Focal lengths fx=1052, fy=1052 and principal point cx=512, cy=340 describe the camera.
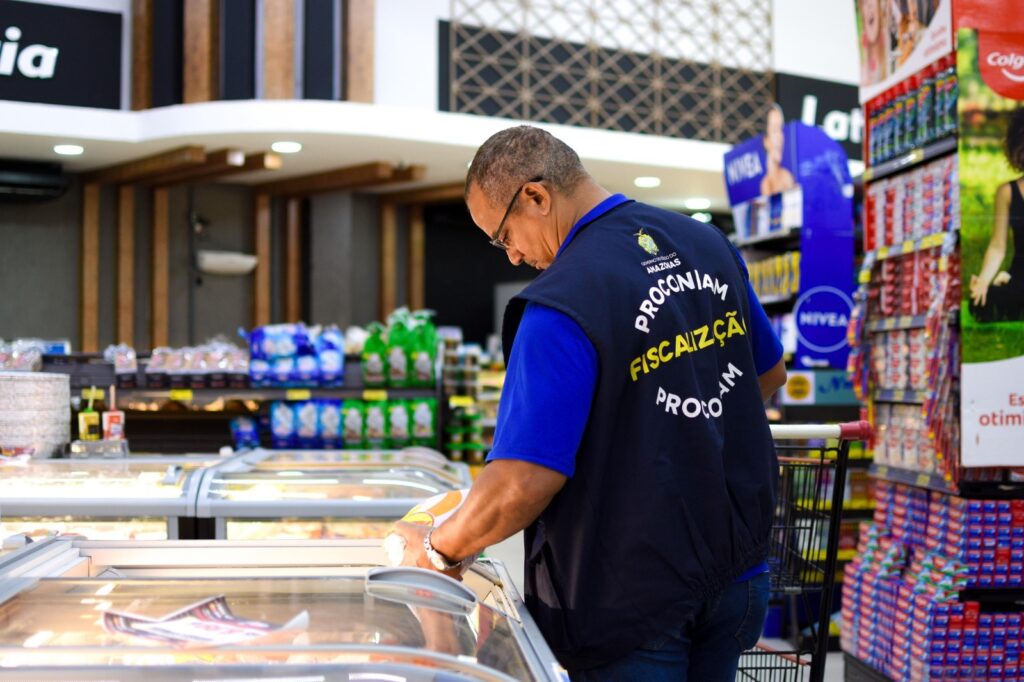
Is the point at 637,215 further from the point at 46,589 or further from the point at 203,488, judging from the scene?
the point at 203,488

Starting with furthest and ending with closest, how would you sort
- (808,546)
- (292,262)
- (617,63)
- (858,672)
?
(292,262) → (617,63) → (858,672) → (808,546)

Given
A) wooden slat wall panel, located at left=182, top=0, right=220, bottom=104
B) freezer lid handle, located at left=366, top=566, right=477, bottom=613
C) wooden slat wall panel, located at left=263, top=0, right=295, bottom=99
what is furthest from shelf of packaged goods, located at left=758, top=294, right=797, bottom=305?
wooden slat wall panel, located at left=182, top=0, right=220, bottom=104

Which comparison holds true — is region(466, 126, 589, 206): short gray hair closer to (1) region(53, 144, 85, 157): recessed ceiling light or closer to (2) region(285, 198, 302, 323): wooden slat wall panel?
(1) region(53, 144, 85, 157): recessed ceiling light

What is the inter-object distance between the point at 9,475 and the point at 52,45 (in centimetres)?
669

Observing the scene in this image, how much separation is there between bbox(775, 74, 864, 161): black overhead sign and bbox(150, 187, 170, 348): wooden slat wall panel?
6.56 meters

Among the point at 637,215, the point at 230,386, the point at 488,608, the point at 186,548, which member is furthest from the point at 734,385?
the point at 230,386

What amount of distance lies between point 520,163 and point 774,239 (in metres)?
4.96

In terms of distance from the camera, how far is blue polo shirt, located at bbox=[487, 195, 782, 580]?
1516 mm

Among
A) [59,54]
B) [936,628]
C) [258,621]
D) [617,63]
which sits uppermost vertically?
[617,63]

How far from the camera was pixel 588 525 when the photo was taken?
159 cm

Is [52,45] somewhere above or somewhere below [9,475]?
above

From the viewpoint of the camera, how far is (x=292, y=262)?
445 inches

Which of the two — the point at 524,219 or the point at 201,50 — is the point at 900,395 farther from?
the point at 201,50

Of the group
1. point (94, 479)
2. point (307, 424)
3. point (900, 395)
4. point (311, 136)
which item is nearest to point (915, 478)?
point (900, 395)
